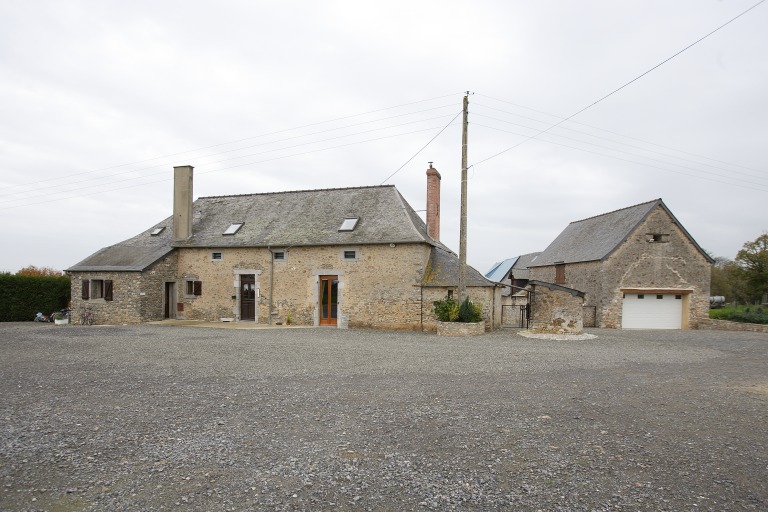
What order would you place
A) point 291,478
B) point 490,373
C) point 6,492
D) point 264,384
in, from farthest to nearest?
point 490,373 < point 264,384 < point 291,478 < point 6,492

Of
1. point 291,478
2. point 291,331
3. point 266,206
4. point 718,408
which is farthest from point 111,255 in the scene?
point 718,408

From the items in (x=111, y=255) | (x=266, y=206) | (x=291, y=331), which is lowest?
(x=291, y=331)

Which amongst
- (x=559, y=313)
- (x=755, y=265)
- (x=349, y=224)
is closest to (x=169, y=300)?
(x=349, y=224)

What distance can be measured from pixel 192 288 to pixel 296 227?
5.70 meters

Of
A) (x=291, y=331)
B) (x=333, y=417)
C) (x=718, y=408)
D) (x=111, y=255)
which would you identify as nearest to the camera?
(x=333, y=417)

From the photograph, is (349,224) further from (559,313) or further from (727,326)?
(727,326)

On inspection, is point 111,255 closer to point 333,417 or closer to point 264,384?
point 264,384

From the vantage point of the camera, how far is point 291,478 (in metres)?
4.00

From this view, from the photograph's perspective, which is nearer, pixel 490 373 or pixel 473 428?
pixel 473 428

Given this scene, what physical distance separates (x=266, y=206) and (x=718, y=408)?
784 inches

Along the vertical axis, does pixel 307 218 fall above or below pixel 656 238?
above

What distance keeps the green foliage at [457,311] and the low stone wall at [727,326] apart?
12.1 m

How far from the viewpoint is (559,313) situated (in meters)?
16.2

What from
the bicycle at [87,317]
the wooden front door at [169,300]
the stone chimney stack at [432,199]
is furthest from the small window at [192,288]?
the stone chimney stack at [432,199]
